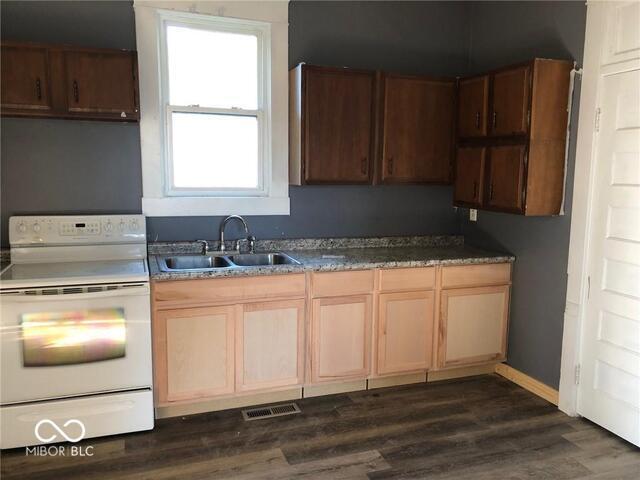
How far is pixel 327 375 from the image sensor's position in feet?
10.6

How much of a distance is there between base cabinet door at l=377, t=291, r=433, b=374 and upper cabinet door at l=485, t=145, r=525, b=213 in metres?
0.74

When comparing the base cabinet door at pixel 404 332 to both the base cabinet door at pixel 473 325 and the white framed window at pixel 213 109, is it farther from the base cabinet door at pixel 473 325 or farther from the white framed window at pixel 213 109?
the white framed window at pixel 213 109

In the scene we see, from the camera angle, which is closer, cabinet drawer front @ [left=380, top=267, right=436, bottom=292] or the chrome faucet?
cabinet drawer front @ [left=380, top=267, right=436, bottom=292]

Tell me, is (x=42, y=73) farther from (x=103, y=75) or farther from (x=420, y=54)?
(x=420, y=54)

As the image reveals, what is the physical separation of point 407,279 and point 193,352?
1391 millimetres

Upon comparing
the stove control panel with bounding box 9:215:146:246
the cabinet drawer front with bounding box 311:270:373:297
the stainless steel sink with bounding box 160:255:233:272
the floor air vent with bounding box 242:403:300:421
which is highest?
the stove control panel with bounding box 9:215:146:246

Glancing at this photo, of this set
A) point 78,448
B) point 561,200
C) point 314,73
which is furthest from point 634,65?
point 78,448

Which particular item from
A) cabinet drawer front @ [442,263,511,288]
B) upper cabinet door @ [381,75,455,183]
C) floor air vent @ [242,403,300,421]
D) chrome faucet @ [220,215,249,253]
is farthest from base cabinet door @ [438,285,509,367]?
chrome faucet @ [220,215,249,253]

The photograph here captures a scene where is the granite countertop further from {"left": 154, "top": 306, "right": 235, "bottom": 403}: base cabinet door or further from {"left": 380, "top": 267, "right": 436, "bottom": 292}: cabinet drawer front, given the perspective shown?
{"left": 154, "top": 306, "right": 235, "bottom": 403}: base cabinet door

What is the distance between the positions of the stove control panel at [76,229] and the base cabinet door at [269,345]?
895 millimetres

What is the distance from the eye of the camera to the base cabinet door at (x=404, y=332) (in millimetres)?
3281

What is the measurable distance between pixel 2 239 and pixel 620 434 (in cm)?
369

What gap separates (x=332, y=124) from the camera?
3322 mm

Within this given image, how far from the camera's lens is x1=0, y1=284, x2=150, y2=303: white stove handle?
8.13 feet
